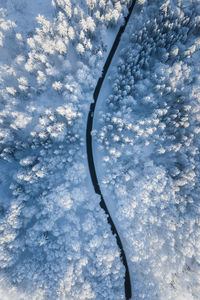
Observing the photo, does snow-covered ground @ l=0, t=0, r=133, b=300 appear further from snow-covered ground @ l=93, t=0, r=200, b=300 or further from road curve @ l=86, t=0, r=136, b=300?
snow-covered ground @ l=93, t=0, r=200, b=300

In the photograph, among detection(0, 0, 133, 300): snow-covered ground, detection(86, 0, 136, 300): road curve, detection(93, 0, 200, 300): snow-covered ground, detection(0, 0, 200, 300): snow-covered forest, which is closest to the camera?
detection(0, 0, 133, 300): snow-covered ground

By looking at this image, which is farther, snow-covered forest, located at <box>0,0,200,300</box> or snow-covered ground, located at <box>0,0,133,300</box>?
snow-covered forest, located at <box>0,0,200,300</box>

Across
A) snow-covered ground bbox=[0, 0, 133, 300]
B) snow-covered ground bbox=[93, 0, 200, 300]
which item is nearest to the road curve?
snow-covered ground bbox=[93, 0, 200, 300]

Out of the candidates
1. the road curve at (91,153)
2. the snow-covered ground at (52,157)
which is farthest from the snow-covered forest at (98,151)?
the road curve at (91,153)

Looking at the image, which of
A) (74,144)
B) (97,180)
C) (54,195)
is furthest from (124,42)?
(54,195)

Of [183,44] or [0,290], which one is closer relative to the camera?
[0,290]

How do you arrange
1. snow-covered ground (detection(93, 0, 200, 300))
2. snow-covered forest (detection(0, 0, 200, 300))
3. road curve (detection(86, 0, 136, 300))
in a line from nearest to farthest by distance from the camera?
snow-covered forest (detection(0, 0, 200, 300)) < snow-covered ground (detection(93, 0, 200, 300)) < road curve (detection(86, 0, 136, 300))

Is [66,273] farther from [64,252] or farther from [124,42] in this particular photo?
[124,42]
